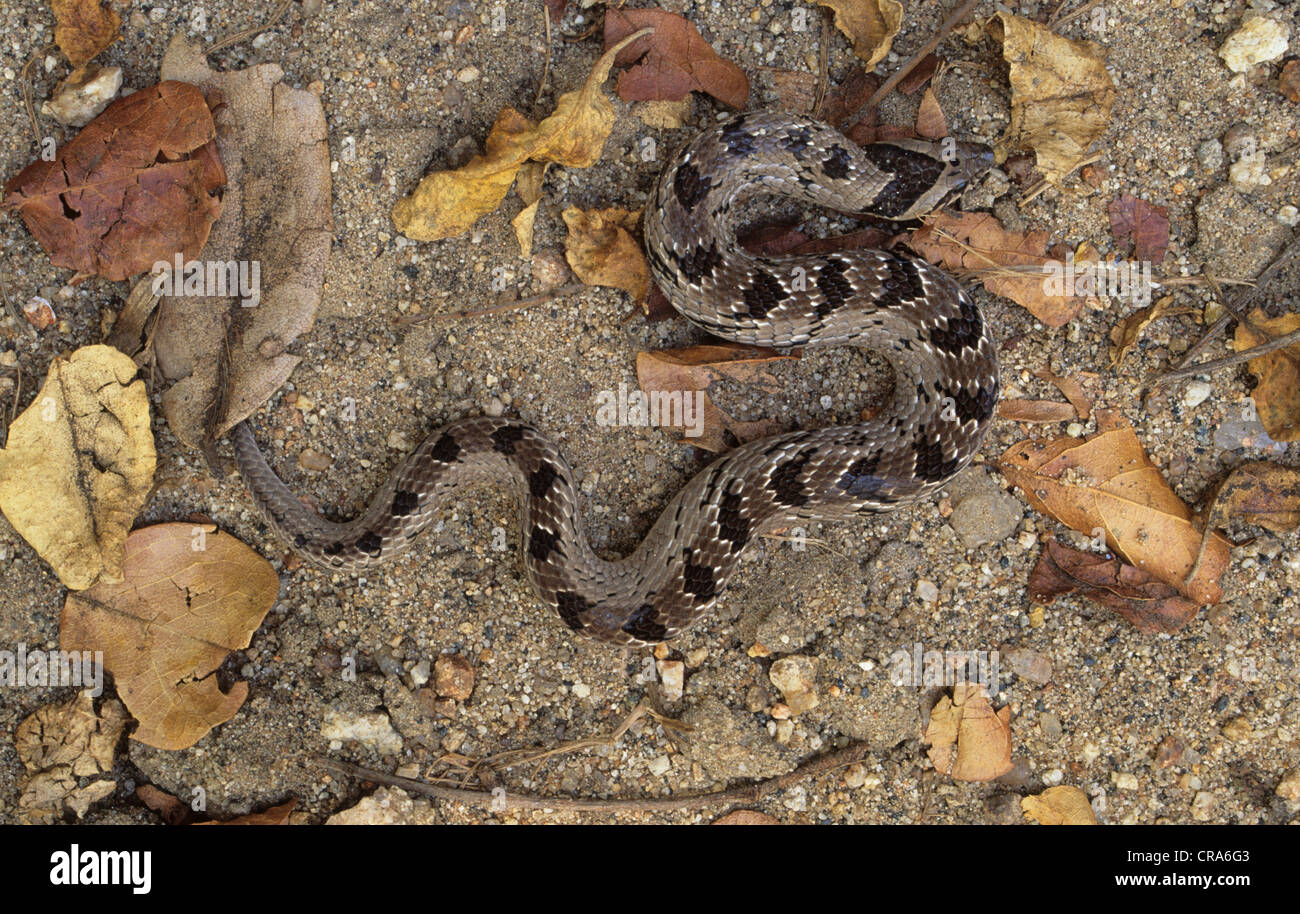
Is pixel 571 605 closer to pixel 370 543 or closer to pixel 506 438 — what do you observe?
pixel 506 438

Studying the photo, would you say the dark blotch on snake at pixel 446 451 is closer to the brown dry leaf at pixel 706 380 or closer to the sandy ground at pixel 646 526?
the sandy ground at pixel 646 526

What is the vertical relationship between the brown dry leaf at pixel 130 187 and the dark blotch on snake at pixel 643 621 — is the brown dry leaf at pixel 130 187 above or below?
above

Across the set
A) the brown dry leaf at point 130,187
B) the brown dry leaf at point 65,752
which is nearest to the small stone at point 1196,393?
the brown dry leaf at point 130,187

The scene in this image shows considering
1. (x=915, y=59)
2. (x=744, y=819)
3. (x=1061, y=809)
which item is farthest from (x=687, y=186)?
(x=1061, y=809)

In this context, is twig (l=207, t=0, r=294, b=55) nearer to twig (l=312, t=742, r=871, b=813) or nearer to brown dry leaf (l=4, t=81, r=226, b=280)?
brown dry leaf (l=4, t=81, r=226, b=280)
